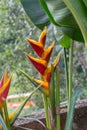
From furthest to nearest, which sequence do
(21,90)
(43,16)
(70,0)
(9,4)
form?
(21,90)
(9,4)
(43,16)
(70,0)

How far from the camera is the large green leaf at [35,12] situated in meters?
0.78

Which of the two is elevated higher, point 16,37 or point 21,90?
point 16,37

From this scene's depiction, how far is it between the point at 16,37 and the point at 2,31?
11 centimetres

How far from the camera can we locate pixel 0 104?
57cm

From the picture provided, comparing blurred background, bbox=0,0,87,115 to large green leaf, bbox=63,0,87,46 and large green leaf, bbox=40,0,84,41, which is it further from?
large green leaf, bbox=63,0,87,46

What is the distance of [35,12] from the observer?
0.80 m

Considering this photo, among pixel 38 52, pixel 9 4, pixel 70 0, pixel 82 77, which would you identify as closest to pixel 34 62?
pixel 38 52

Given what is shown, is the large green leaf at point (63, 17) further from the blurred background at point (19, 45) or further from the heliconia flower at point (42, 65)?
the blurred background at point (19, 45)

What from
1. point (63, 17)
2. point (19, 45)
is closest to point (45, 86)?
point (63, 17)

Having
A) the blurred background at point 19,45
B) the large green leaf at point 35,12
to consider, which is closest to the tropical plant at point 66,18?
the large green leaf at point 35,12

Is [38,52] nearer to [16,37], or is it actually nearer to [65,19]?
[65,19]

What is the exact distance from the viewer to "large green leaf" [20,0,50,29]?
78cm

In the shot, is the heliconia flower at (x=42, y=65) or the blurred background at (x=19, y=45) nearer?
the heliconia flower at (x=42, y=65)

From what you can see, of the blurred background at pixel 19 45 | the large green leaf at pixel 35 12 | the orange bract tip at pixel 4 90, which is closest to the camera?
the orange bract tip at pixel 4 90
